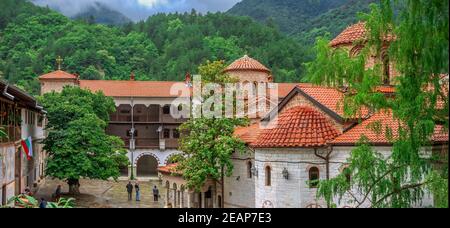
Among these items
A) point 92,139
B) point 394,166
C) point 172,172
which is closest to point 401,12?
point 394,166

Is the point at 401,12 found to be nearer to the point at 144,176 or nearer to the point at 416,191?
the point at 416,191

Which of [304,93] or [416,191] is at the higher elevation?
[304,93]

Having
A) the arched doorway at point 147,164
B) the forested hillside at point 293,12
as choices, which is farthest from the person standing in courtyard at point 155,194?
the forested hillside at point 293,12

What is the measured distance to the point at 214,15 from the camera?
110 metres

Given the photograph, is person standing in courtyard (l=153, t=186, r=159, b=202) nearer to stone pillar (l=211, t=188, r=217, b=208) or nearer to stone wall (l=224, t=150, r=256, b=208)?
stone pillar (l=211, t=188, r=217, b=208)

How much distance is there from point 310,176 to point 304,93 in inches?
127

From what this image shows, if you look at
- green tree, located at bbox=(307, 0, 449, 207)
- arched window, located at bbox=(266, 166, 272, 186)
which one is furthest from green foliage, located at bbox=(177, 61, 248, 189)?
green tree, located at bbox=(307, 0, 449, 207)

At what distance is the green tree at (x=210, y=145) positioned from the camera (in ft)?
77.2

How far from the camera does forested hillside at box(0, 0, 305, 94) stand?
80062 mm

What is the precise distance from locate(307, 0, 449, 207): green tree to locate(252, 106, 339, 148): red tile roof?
7.67 meters

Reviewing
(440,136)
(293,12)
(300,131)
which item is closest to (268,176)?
(300,131)

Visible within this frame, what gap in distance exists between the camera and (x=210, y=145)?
23781mm

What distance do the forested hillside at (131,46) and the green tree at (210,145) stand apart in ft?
151

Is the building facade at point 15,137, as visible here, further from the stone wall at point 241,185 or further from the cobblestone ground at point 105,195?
the stone wall at point 241,185
